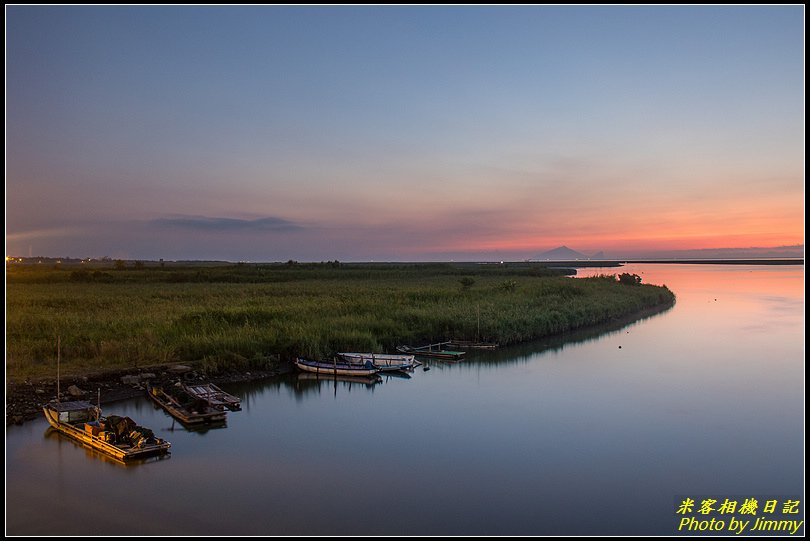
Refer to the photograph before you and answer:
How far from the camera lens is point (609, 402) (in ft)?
55.0

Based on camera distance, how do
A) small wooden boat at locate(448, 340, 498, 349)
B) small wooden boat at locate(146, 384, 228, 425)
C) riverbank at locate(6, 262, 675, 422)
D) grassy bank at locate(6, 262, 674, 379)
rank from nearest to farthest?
small wooden boat at locate(146, 384, 228, 425), riverbank at locate(6, 262, 675, 422), grassy bank at locate(6, 262, 674, 379), small wooden boat at locate(448, 340, 498, 349)

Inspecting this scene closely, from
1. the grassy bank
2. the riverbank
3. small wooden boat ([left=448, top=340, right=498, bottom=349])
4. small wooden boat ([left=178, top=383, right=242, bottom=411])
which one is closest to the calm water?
small wooden boat ([left=178, top=383, right=242, bottom=411])

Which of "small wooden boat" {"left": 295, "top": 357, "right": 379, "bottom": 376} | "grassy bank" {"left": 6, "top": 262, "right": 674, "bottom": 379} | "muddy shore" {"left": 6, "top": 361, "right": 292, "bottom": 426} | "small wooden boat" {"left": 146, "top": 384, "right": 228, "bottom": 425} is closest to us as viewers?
"small wooden boat" {"left": 146, "top": 384, "right": 228, "bottom": 425}

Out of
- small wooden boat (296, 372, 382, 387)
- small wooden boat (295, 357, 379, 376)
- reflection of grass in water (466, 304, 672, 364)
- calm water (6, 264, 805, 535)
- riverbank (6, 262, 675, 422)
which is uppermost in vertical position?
riverbank (6, 262, 675, 422)

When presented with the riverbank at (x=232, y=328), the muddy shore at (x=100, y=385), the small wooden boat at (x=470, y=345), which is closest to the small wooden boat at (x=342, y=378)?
the muddy shore at (x=100, y=385)

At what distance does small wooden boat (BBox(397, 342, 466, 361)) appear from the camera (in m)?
22.5

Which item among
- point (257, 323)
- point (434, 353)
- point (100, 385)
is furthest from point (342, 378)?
point (100, 385)

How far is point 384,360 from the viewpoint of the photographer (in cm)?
2038

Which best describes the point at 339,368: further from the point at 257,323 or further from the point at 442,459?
the point at 442,459

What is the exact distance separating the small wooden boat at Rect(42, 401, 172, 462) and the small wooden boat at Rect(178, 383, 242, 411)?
8.92ft

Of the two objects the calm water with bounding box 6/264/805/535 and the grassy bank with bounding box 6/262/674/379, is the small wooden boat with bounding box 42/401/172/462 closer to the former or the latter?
the calm water with bounding box 6/264/805/535

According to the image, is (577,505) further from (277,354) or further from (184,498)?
(277,354)

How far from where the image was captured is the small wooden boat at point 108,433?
11.3 metres

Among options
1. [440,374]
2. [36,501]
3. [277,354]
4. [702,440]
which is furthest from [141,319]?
[702,440]
